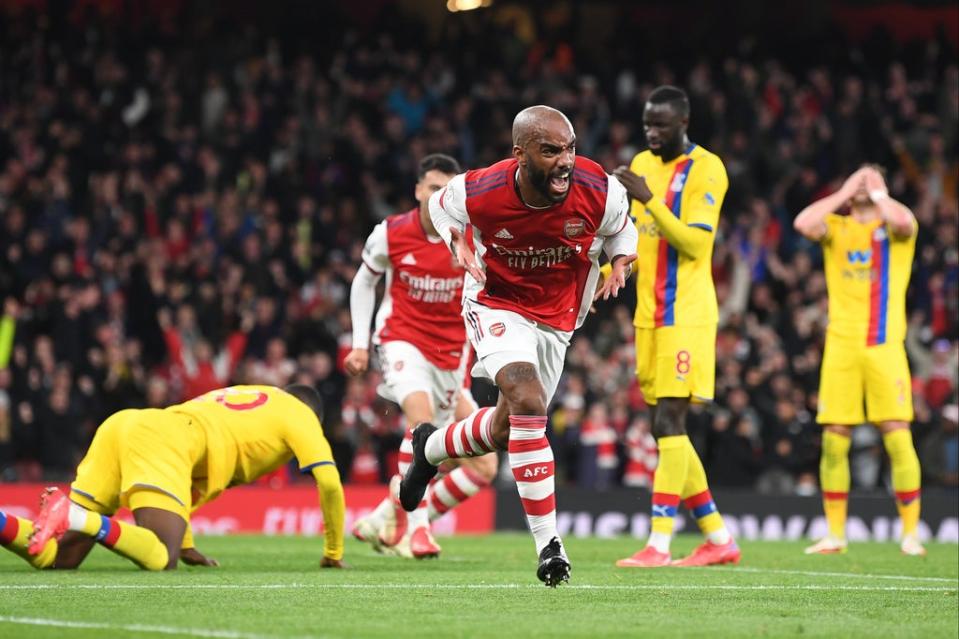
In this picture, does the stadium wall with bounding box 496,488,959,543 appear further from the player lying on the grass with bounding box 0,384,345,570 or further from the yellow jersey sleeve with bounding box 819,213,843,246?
the player lying on the grass with bounding box 0,384,345,570

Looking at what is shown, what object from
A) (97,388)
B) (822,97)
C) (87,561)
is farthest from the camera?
(822,97)

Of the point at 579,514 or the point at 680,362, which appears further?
the point at 579,514

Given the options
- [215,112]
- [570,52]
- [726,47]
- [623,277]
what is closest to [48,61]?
[215,112]

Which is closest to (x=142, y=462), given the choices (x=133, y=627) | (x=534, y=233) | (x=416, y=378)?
(x=416, y=378)

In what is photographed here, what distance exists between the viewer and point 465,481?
10688 mm

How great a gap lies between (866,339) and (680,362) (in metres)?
2.49

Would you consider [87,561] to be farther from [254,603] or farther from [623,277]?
[623,277]

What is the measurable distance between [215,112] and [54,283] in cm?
504

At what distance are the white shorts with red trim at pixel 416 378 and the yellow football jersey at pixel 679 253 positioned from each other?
1.52 metres

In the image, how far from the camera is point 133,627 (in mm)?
5965

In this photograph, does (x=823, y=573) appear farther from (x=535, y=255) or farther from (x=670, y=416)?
(x=535, y=255)

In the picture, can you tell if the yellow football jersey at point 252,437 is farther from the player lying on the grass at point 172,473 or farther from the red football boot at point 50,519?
the red football boot at point 50,519

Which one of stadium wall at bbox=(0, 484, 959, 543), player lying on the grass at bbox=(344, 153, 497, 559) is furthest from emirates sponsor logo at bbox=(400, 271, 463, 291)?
stadium wall at bbox=(0, 484, 959, 543)

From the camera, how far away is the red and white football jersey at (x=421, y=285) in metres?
10.8
